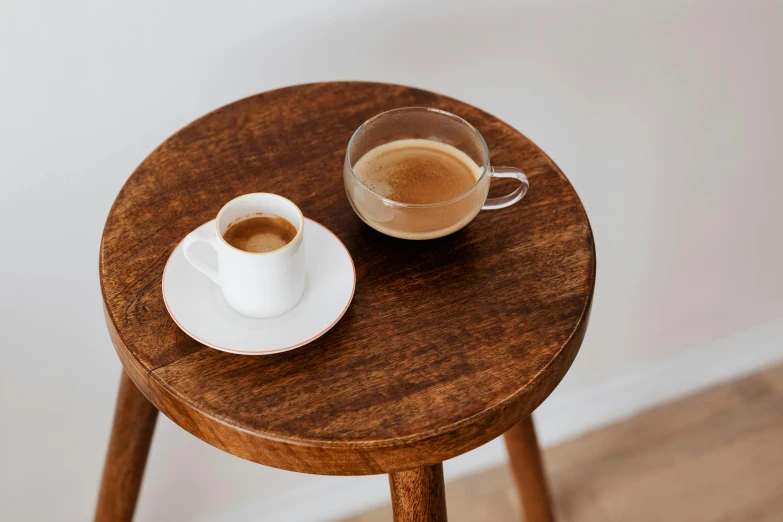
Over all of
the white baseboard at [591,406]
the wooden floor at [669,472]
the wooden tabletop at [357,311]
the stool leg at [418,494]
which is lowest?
the wooden floor at [669,472]

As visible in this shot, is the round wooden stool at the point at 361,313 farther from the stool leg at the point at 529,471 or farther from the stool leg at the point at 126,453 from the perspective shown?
the stool leg at the point at 529,471

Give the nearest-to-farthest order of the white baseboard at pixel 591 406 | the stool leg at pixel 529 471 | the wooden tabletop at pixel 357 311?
the wooden tabletop at pixel 357 311 → the stool leg at pixel 529 471 → the white baseboard at pixel 591 406

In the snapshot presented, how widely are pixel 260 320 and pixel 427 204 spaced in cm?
16

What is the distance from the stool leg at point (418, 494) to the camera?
0.64m

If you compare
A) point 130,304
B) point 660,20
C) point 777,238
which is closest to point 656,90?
point 660,20

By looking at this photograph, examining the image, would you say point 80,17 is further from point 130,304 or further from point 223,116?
point 130,304

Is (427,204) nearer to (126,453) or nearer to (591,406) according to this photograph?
(126,453)

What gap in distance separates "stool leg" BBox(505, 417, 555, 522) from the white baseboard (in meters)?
0.22

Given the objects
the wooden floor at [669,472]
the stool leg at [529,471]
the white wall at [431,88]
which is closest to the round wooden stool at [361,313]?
the white wall at [431,88]

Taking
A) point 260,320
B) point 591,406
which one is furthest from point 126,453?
point 591,406

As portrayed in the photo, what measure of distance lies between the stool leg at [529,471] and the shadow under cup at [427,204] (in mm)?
372

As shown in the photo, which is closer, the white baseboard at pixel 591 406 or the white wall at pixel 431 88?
the white wall at pixel 431 88

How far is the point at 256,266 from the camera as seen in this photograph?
0.58 metres

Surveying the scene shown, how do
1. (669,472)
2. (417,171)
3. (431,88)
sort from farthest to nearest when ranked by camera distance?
(669,472)
(431,88)
(417,171)
